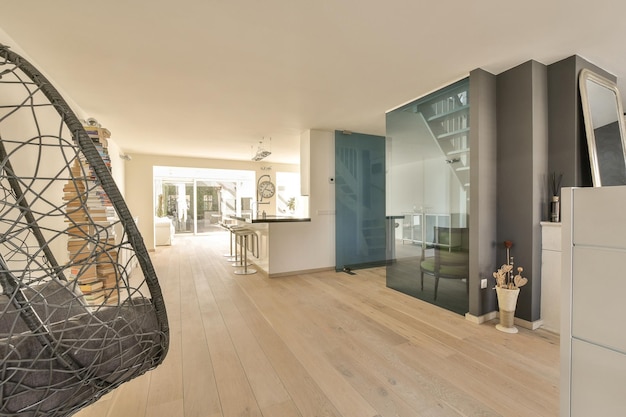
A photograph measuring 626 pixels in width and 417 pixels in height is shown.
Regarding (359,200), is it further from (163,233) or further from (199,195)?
(199,195)

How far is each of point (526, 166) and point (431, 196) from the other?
3.24ft

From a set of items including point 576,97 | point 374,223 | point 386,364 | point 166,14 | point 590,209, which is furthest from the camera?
point 374,223

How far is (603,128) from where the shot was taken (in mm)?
2645

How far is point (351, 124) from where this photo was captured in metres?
4.75

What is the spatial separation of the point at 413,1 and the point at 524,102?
1.64 metres

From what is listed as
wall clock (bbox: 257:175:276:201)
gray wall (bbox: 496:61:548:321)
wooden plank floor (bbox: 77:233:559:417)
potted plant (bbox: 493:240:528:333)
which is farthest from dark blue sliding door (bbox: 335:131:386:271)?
wall clock (bbox: 257:175:276:201)

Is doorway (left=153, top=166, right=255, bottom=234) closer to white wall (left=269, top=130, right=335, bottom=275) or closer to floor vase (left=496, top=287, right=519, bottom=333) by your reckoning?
white wall (left=269, top=130, right=335, bottom=275)

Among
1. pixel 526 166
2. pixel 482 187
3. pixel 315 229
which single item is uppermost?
pixel 526 166

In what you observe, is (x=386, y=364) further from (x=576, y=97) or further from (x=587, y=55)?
(x=587, y=55)

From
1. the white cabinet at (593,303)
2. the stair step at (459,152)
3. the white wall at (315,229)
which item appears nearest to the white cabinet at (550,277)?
the stair step at (459,152)

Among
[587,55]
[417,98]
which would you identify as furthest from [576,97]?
[417,98]

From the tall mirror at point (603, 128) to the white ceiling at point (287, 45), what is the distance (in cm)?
22

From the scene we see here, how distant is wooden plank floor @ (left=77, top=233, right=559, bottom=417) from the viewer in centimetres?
167

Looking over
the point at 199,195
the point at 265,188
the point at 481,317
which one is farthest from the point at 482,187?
the point at 199,195
